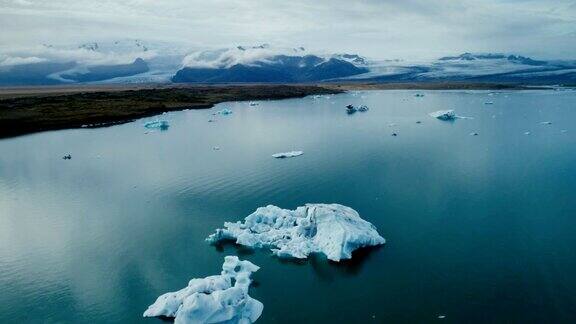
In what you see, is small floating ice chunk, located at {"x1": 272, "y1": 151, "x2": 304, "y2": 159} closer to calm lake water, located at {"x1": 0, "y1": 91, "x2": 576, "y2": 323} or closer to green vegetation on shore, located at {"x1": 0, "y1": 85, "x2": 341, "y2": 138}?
calm lake water, located at {"x1": 0, "y1": 91, "x2": 576, "y2": 323}

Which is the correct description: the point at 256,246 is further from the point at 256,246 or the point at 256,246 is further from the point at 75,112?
the point at 75,112

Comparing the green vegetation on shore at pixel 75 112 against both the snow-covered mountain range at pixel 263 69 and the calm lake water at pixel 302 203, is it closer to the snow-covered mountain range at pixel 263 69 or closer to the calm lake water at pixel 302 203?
the calm lake water at pixel 302 203

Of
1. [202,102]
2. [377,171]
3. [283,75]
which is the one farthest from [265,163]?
[283,75]

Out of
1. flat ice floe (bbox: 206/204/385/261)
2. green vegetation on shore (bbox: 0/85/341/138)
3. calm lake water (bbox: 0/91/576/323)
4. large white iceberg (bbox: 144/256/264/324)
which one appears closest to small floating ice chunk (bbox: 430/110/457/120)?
calm lake water (bbox: 0/91/576/323)

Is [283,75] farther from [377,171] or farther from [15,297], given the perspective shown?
[15,297]

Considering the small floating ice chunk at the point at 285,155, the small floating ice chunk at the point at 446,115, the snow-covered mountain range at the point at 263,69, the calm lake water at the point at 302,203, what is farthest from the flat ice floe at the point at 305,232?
the snow-covered mountain range at the point at 263,69

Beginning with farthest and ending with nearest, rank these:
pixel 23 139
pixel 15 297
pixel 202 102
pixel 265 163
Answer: pixel 202 102
pixel 23 139
pixel 265 163
pixel 15 297
